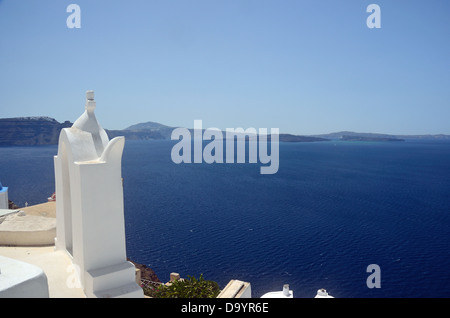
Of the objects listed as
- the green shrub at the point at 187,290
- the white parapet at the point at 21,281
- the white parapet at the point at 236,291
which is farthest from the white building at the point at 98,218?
the green shrub at the point at 187,290

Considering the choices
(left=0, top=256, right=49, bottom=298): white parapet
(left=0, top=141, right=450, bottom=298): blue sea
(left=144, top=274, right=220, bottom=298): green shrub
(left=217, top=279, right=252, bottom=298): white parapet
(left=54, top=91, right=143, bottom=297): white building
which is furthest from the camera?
(left=0, top=141, right=450, bottom=298): blue sea

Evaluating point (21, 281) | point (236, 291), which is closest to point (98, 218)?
point (21, 281)

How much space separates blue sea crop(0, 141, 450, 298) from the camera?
1017 inches

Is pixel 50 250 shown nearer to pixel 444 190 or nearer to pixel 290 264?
pixel 290 264

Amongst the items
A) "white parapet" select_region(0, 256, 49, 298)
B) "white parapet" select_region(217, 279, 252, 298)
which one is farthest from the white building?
"white parapet" select_region(217, 279, 252, 298)

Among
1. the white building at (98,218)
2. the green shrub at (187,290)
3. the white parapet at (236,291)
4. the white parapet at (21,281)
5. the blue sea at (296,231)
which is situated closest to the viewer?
the white parapet at (21,281)

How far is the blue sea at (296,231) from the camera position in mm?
25828

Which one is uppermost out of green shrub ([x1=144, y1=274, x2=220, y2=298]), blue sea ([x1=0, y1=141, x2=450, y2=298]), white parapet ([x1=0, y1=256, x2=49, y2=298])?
white parapet ([x1=0, y1=256, x2=49, y2=298])

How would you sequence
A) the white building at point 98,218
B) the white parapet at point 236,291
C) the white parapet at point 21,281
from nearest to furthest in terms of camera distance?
the white parapet at point 21,281
the white building at point 98,218
the white parapet at point 236,291

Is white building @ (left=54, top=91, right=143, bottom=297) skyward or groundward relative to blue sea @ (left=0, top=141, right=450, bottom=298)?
skyward

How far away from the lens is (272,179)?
68.1m

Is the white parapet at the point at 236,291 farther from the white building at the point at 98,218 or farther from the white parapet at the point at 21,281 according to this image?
the white parapet at the point at 21,281

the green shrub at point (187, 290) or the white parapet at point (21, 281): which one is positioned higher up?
the white parapet at point (21, 281)

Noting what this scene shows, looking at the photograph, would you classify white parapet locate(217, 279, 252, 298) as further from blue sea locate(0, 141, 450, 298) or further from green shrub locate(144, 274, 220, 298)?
blue sea locate(0, 141, 450, 298)
